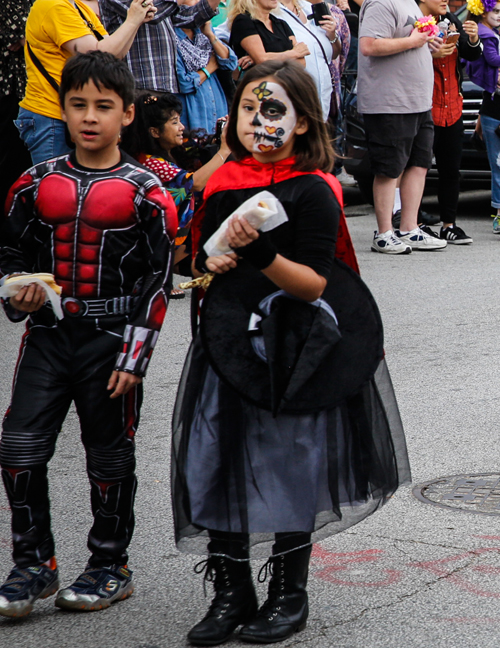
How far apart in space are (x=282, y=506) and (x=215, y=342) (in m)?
0.46

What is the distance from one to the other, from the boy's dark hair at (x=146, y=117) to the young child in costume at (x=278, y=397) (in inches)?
124

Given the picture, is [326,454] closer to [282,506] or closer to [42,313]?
[282,506]

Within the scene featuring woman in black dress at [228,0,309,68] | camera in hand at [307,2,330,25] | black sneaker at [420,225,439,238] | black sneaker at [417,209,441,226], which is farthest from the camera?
black sneaker at [417,209,441,226]

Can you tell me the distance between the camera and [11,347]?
5.92 meters

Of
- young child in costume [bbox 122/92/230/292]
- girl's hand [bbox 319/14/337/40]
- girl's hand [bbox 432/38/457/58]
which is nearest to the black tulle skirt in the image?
young child in costume [bbox 122/92/230/292]

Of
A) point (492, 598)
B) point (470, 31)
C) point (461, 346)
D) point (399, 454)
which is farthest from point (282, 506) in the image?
point (470, 31)

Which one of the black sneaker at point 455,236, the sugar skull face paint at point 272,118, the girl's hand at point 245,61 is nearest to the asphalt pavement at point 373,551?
the sugar skull face paint at point 272,118

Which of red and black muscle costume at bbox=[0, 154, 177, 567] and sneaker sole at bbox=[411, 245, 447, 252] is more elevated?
red and black muscle costume at bbox=[0, 154, 177, 567]

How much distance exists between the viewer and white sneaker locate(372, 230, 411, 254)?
28.9ft

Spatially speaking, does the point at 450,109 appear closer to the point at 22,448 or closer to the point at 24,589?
the point at 22,448

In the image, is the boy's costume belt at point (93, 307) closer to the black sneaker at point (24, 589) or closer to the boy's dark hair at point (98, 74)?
the boy's dark hair at point (98, 74)

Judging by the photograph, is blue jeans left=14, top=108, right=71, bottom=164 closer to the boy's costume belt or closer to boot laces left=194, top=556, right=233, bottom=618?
A: the boy's costume belt

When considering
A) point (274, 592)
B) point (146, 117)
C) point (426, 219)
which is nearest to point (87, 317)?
point (274, 592)

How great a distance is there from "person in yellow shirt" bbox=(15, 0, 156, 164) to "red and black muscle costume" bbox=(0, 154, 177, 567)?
9.49 ft
